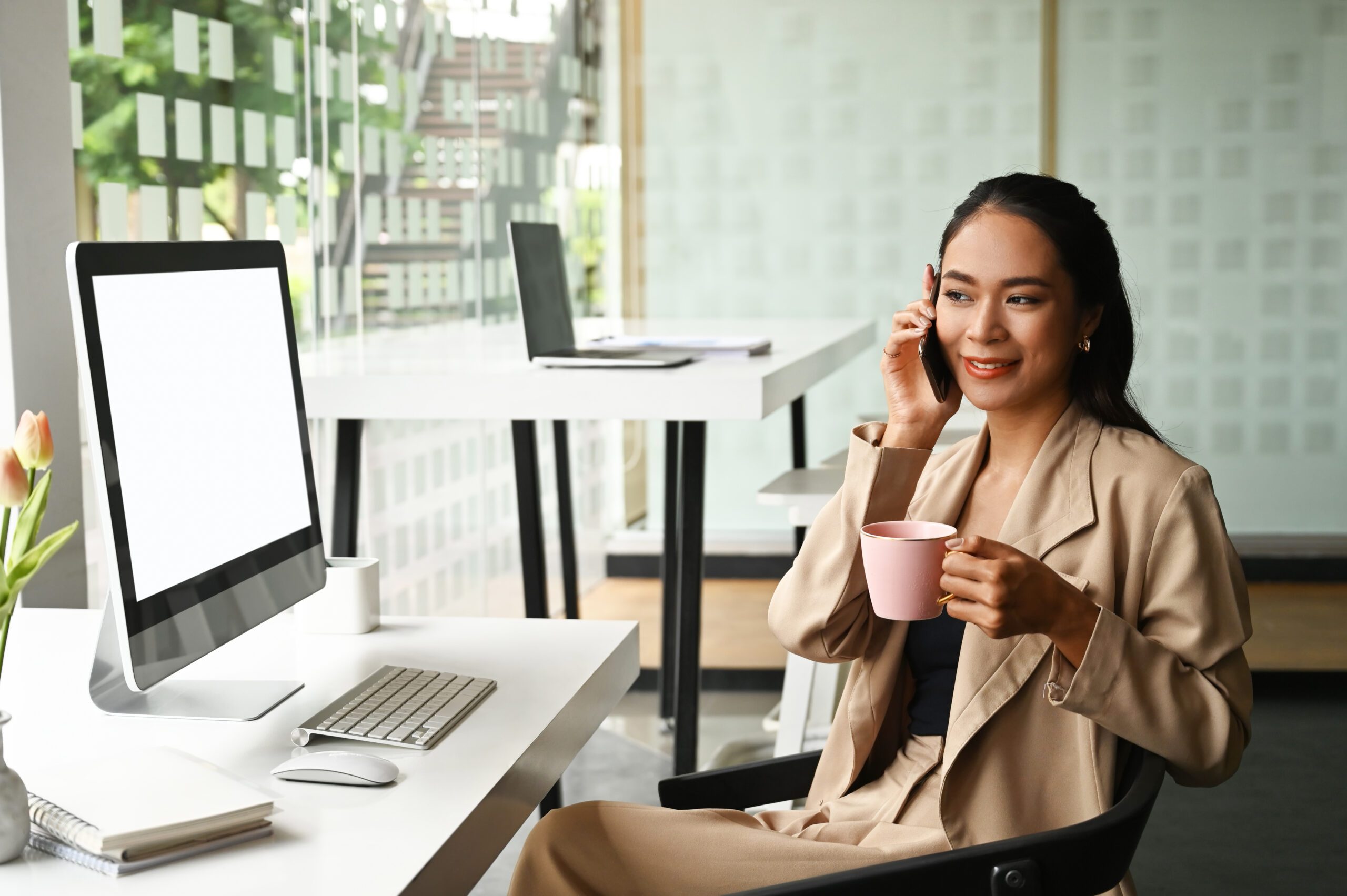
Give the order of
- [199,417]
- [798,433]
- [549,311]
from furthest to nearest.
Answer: [798,433] → [549,311] → [199,417]

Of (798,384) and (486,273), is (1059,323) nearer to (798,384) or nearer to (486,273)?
(798,384)

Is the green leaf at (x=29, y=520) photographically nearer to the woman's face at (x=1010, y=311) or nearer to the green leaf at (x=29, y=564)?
the green leaf at (x=29, y=564)

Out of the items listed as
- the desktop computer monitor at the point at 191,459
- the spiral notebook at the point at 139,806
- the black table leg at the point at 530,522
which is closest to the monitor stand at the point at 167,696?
the desktop computer monitor at the point at 191,459

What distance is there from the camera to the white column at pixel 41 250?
70.9 inches

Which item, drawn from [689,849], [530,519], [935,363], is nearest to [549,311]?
[530,519]

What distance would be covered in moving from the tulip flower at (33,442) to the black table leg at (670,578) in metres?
2.33

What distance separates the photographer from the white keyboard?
1.19m

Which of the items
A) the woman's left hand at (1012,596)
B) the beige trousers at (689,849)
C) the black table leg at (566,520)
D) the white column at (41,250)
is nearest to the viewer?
the woman's left hand at (1012,596)

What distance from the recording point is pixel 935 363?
1.50 metres

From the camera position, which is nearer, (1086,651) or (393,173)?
(1086,651)

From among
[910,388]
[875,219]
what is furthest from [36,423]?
[875,219]

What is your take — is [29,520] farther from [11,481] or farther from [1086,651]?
[1086,651]

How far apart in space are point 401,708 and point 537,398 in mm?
1043

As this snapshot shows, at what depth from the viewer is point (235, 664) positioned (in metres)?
1.46
